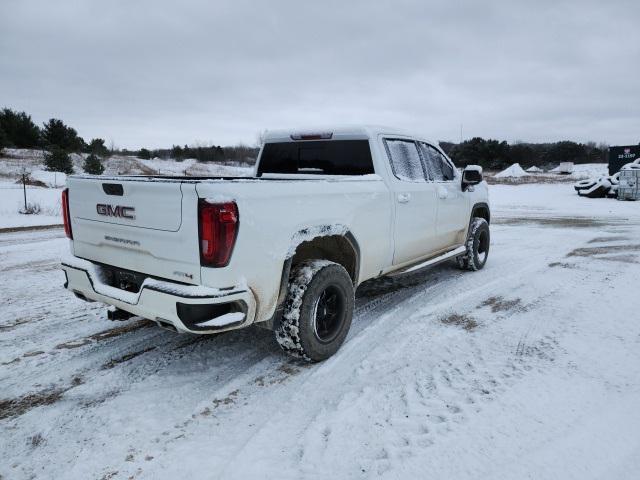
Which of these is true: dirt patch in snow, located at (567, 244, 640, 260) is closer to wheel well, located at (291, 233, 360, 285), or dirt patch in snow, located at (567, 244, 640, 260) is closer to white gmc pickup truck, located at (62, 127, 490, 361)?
white gmc pickup truck, located at (62, 127, 490, 361)

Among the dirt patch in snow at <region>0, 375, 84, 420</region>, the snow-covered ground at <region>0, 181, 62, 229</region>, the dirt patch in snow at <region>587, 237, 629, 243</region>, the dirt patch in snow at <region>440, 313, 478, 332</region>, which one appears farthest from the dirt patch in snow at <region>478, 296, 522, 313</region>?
the snow-covered ground at <region>0, 181, 62, 229</region>

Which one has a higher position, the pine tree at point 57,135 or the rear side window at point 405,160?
the pine tree at point 57,135

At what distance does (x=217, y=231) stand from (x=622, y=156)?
29618mm

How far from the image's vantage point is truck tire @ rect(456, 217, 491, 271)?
6.48 m

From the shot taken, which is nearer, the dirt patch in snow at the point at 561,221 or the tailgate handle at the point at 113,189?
the tailgate handle at the point at 113,189

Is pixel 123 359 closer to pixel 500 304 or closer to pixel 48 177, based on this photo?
pixel 500 304

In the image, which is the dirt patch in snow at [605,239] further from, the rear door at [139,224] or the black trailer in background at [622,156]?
the black trailer in background at [622,156]

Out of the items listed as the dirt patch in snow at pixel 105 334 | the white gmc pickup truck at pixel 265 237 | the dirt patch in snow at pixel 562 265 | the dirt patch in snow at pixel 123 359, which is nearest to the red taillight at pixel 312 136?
the white gmc pickup truck at pixel 265 237

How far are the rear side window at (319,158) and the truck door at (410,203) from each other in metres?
0.32

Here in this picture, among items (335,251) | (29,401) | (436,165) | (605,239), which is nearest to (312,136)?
(335,251)

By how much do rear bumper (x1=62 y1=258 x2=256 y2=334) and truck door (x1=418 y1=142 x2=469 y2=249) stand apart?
10.4ft

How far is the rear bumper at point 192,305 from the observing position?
2775 millimetres

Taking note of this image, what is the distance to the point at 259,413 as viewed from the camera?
2.90 meters

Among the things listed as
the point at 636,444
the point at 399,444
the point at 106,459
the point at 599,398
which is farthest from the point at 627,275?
the point at 106,459
